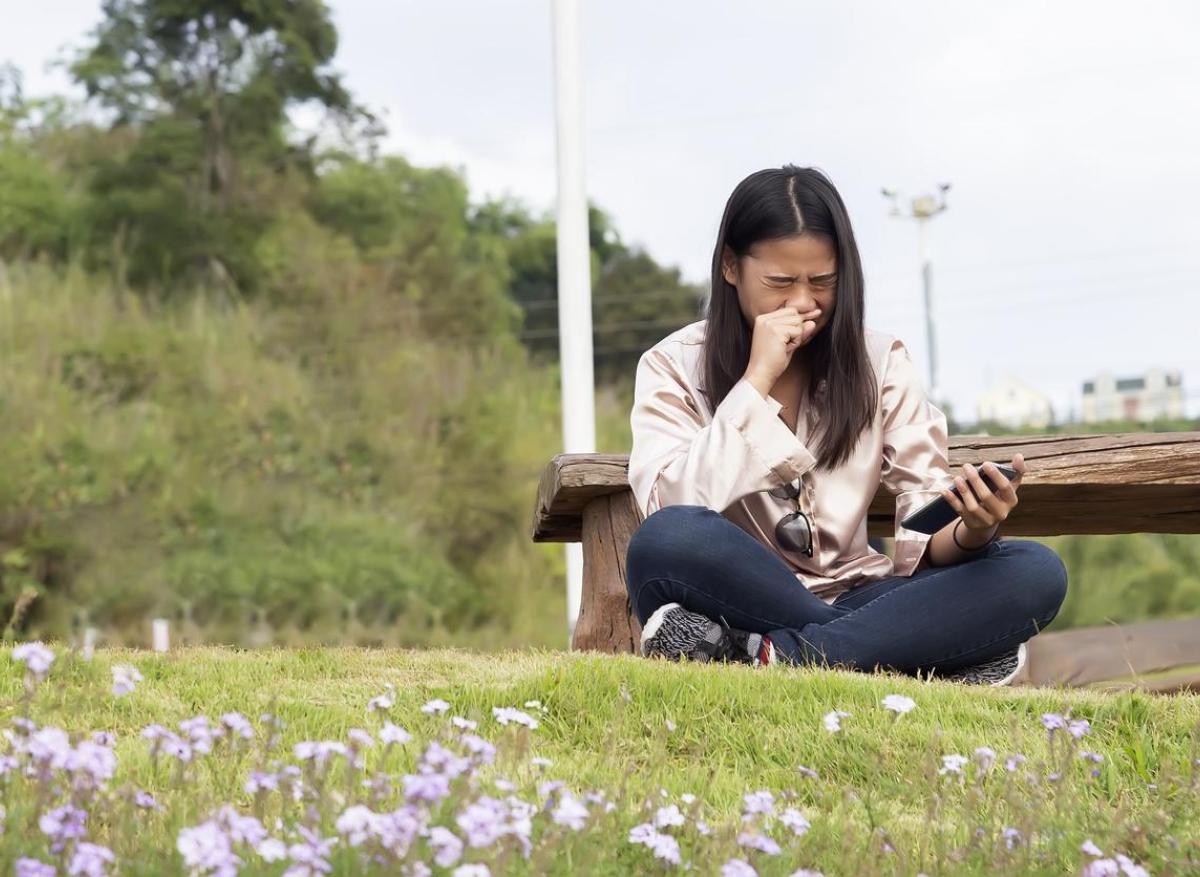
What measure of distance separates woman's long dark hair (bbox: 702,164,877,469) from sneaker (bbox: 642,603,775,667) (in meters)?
0.55

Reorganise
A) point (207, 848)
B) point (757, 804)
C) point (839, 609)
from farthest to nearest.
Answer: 1. point (839, 609)
2. point (757, 804)
3. point (207, 848)

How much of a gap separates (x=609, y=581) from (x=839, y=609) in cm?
89

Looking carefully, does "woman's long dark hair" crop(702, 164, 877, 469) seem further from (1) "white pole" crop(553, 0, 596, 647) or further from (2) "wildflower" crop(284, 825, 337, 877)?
(1) "white pole" crop(553, 0, 596, 647)

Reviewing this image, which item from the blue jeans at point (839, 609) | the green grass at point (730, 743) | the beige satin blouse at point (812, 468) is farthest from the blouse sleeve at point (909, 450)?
the green grass at point (730, 743)

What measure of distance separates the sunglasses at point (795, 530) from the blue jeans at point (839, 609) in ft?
0.42

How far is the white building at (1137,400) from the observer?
60.8ft

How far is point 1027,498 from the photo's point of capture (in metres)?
4.59

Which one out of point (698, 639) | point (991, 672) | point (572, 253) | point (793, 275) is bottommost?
point (991, 672)

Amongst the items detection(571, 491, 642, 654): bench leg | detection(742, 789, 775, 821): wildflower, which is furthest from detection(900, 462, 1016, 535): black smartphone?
detection(742, 789, 775, 821): wildflower

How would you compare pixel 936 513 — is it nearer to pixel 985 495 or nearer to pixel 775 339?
pixel 985 495

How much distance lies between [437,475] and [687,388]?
14572 millimetres

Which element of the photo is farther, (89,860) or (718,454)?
(718,454)

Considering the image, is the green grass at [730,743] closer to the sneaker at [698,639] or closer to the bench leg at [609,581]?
the sneaker at [698,639]

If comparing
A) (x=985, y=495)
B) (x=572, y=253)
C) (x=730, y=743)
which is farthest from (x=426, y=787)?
(x=572, y=253)
